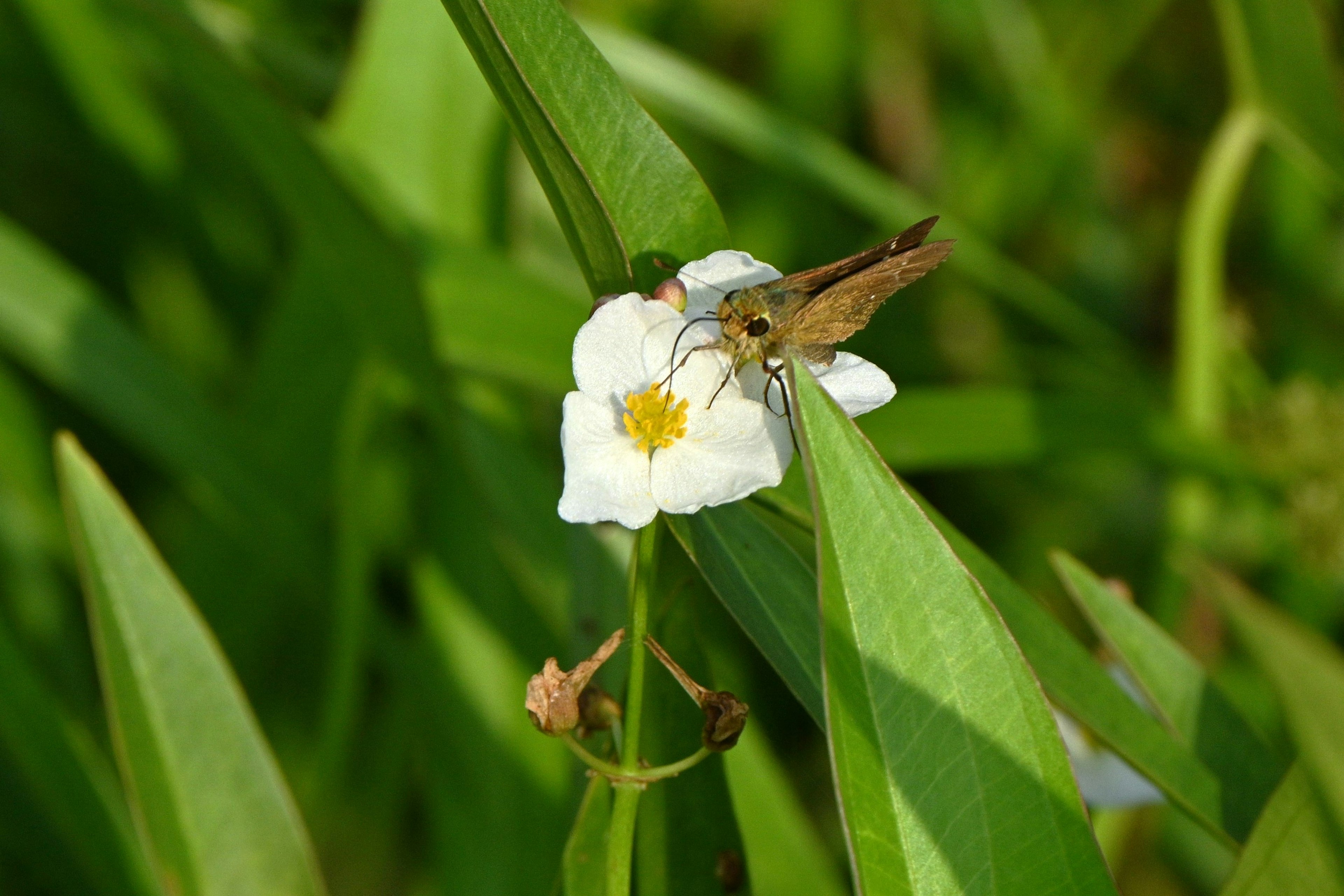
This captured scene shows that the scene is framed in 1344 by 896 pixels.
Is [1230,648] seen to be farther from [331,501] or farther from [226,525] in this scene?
[226,525]

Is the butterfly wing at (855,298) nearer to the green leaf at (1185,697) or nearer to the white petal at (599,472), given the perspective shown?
the white petal at (599,472)

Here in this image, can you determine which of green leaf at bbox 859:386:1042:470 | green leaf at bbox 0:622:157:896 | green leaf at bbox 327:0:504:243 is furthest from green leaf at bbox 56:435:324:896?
green leaf at bbox 859:386:1042:470

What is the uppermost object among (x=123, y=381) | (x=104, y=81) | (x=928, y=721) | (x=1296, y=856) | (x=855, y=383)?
(x=104, y=81)

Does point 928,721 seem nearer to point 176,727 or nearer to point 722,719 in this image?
point 722,719

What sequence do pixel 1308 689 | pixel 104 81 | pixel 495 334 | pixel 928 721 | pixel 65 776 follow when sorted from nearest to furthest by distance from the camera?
1. pixel 1308 689
2. pixel 928 721
3. pixel 65 776
4. pixel 495 334
5. pixel 104 81

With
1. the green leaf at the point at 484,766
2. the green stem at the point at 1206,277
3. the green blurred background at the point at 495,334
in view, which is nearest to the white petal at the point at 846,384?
the green blurred background at the point at 495,334

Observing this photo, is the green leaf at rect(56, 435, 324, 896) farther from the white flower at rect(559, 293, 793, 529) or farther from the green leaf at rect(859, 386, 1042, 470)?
the green leaf at rect(859, 386, 1042, 470)

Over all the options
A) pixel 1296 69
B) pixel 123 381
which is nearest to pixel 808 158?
pixel 1296 69
